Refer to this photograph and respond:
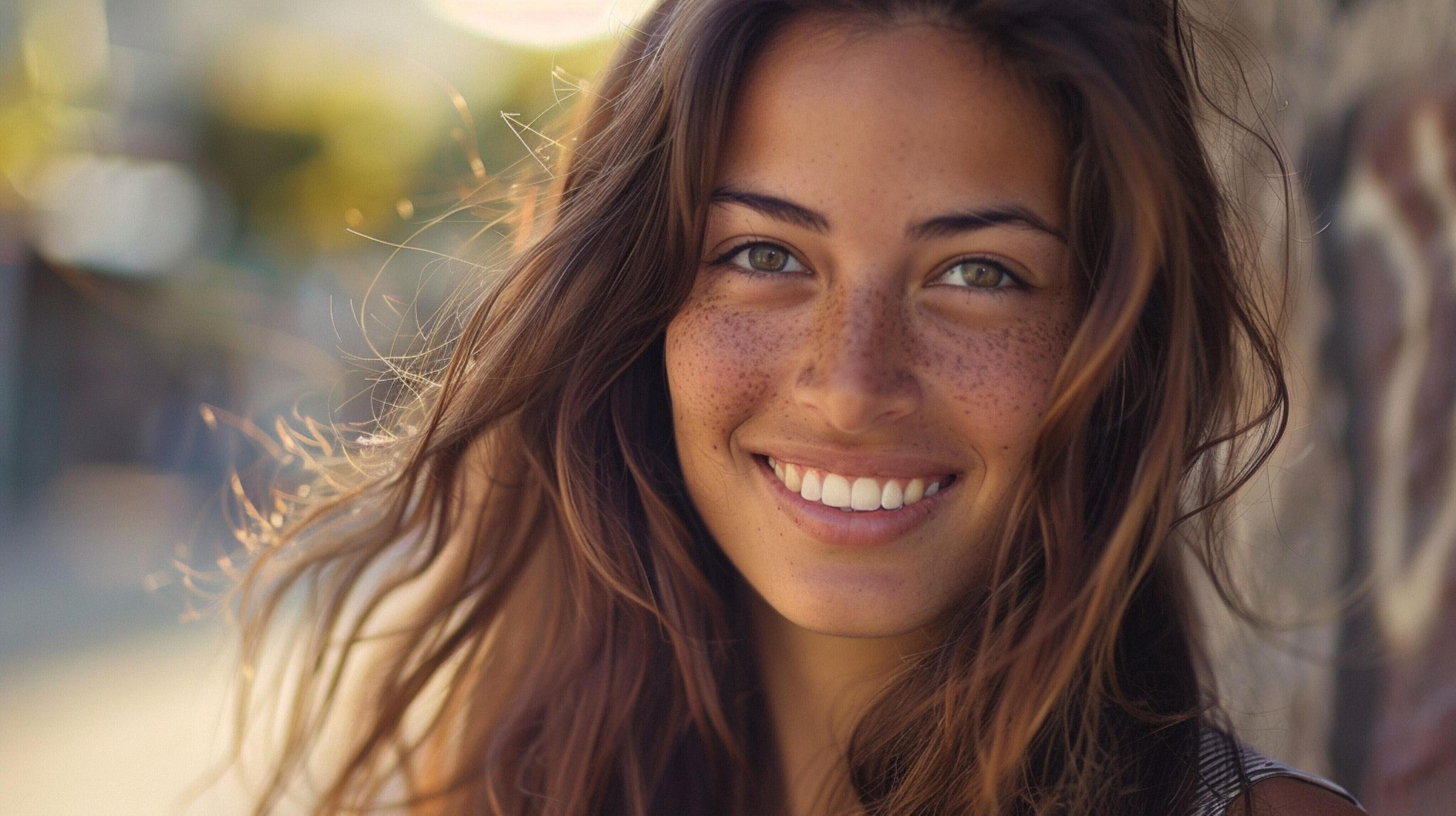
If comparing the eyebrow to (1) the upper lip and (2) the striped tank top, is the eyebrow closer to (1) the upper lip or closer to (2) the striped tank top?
(1) the upper lip

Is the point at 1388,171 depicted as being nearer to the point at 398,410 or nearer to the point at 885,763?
the point at 885,763

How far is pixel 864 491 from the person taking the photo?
172 centimetres

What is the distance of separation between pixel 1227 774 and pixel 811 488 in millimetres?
717

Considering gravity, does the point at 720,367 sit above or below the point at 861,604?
above

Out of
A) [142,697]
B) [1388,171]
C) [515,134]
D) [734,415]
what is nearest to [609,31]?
[515,134]

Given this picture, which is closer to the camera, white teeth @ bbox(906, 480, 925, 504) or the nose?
the nose

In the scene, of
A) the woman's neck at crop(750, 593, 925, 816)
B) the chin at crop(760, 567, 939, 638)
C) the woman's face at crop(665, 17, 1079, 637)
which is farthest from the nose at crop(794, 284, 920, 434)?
the woman's neck at crop(750, 593, 925, 816)

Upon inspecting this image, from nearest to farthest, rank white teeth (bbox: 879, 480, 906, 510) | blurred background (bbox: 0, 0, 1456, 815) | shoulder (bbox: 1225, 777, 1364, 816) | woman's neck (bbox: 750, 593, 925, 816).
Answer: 1. shoulder (bbox: 1225, 777, 1364, 816)
2. white teeth (bbox: 879, 480, 906, 510)
3. woman's neck (bbox: 750, 593, 925, 816)
4. blurred background (bbox: 0, 0, 1456, 815)

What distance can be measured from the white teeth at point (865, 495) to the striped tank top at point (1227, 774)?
60 centimetres

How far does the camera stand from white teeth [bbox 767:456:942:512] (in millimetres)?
1715

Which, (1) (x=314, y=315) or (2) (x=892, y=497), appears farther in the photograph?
(1) (x=314, y=315)

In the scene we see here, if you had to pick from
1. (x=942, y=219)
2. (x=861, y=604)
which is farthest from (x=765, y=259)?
(x=861, y=604)

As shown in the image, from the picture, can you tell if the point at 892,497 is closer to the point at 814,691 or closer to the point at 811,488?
the point at 811,488

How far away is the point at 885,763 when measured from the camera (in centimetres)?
185
